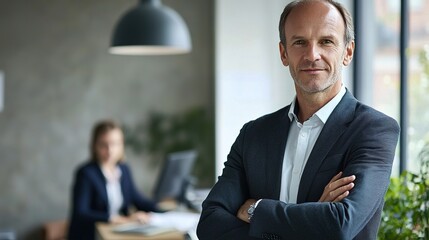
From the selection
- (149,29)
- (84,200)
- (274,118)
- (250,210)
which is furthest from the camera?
(84,200)

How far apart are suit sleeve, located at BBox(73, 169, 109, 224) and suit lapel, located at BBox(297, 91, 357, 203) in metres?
3.35

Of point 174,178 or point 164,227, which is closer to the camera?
point 164,227

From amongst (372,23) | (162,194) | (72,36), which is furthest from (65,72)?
(372,23)

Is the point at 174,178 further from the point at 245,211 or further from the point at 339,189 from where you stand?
the point at 339,189

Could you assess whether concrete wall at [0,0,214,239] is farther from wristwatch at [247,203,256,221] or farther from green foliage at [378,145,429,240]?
wristwatch at [247,203,256,221]

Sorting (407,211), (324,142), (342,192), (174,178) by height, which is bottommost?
(174,178)

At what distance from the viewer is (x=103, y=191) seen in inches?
213

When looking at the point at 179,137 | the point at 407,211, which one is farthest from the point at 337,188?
the point at 179,137

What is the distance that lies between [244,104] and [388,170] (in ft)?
14.3

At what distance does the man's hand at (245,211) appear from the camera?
2.22 metres

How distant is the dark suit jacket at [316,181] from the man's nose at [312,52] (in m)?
0.17

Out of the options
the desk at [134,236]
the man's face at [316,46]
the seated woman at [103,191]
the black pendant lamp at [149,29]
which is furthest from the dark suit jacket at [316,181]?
the seated woman at [103,191]

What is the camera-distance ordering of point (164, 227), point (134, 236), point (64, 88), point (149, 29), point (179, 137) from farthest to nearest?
point (179, 137)
point (64, 88)
point (149, 29)
point (164, 227)
point (134, 236)

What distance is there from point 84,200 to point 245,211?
329cm
